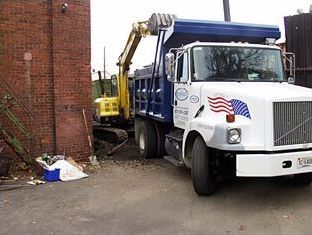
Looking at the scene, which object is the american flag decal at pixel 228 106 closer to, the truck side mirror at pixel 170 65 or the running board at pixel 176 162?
the truck side mirror at pixel 170 65

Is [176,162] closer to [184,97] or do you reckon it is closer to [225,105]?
[184,97]

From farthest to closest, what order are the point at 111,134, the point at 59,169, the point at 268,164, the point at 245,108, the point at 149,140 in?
the point at 111,134 → the point at 149,140 → the point at 59,169 → the point at 245,108 → the point at 268,164

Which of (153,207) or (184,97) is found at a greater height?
(184,97)

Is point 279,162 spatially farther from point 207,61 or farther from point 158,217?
point 207,61

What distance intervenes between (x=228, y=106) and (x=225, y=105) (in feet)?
0.25

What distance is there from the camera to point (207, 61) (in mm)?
8547

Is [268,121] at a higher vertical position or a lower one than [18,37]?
lower

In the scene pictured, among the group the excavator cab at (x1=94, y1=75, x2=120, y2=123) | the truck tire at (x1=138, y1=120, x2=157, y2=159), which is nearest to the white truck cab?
the truck tire at (x1=138, y1=120, x2=157, y2=159)

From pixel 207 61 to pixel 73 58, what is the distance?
369 cm

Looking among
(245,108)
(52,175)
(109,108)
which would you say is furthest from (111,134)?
(245,108)

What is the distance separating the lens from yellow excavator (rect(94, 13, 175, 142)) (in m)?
13.7

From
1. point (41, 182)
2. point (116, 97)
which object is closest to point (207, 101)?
point (41, 182)

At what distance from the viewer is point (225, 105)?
295 inches

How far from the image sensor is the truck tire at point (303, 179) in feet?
27.3
